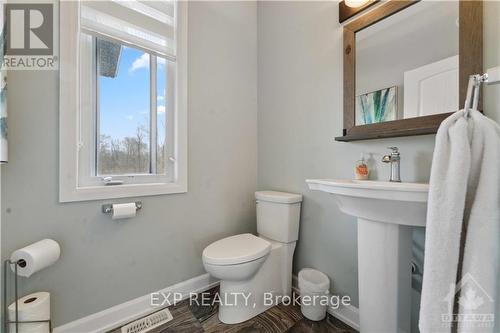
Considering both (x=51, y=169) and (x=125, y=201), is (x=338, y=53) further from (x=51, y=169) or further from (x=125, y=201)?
(x=51, y=169)

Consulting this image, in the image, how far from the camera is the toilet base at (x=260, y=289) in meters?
1.28

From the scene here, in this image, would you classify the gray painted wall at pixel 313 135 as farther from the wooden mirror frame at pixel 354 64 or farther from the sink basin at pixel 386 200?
the sink basin at pixel 386 200

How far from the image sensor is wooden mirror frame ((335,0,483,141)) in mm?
847

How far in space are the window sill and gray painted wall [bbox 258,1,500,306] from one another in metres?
0.76

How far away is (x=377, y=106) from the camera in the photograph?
3.72 feet

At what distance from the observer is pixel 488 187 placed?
0.63m

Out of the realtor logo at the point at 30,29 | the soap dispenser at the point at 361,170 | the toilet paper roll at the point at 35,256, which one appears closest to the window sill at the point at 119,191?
the toilet paper roll at the point at 35,256

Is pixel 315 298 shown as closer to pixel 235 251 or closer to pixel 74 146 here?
pixel 235 251

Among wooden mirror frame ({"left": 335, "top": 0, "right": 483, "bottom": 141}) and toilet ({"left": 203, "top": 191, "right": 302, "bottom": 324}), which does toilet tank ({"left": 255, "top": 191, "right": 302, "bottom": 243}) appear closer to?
toilet ({"left": 203, "top": 191, "right": 302, "bottom": 324})

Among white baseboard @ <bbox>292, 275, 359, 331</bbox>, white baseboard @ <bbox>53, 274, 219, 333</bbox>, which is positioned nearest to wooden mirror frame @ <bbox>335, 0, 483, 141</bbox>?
white baseboard @ <bbox>292, 275, 359, 331</bbox>

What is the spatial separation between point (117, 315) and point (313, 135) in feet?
5.30

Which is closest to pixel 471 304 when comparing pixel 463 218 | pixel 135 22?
pixel 463 218

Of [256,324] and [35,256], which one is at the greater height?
[35,256]

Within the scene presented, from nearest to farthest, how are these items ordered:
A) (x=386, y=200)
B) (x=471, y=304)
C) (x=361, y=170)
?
(x=471, y=304) → (x=386, y=200) → (x=361, y=170)
